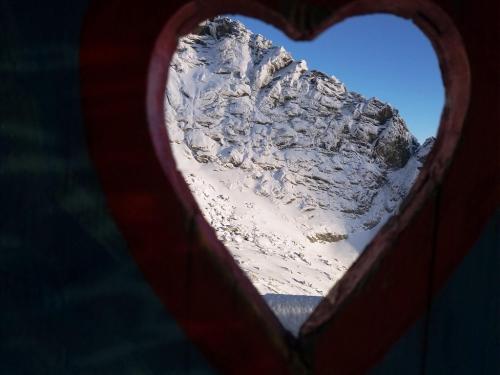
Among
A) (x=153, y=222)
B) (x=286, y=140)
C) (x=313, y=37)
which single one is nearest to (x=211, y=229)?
(x=153, y=222)

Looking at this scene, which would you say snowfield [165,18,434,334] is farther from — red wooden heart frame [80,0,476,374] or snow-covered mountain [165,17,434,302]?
red wooden heart frame [80,0,476,374]

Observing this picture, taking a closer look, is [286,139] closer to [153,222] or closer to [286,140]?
[286,140]

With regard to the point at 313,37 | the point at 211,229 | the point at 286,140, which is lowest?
the point at 286,140

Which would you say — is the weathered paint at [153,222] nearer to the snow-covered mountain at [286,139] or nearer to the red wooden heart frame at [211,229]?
the red wooden heart frame at [211,229]

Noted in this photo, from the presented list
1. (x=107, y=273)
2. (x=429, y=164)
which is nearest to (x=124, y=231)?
(x=107, y=273)

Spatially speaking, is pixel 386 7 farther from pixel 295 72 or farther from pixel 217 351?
pixel 295 72

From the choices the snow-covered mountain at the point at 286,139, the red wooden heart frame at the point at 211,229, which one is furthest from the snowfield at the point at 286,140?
the red wooden heart frame at the point at 211,229
